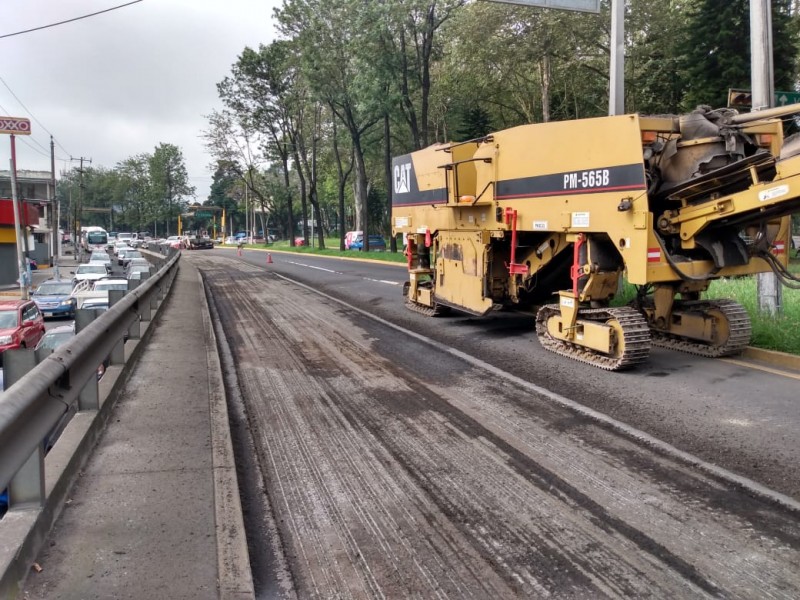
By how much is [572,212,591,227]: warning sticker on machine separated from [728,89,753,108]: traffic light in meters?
2.61

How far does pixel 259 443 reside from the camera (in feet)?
17.9

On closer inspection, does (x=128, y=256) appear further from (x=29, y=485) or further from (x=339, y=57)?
(x=29, y=485)

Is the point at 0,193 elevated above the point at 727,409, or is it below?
above

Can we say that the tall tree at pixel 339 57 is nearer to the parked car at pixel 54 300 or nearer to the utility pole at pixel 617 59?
the parked car at pixel 54 300

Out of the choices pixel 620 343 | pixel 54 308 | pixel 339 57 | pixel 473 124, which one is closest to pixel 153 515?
pixel 620 343

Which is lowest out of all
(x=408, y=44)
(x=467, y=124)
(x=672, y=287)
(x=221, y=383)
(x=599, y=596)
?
(x=599, y=596)

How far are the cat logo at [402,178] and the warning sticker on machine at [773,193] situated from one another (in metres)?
8.08

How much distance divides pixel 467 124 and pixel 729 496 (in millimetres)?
34847

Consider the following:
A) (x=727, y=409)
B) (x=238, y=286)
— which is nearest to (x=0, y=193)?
(x=238, y=286)

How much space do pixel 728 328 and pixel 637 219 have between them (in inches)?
79.6

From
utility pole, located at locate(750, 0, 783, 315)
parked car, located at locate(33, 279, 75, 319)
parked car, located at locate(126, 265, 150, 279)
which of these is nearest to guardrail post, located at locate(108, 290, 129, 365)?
parked car, located at locate(126, 265, 150, 279)

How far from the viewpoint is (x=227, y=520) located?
11.8 feet

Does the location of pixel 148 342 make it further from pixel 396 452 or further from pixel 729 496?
pixel 729 496

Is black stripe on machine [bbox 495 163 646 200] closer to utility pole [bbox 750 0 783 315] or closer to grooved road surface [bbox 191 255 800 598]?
grooved road surface [bbox 191 255 800 598]
